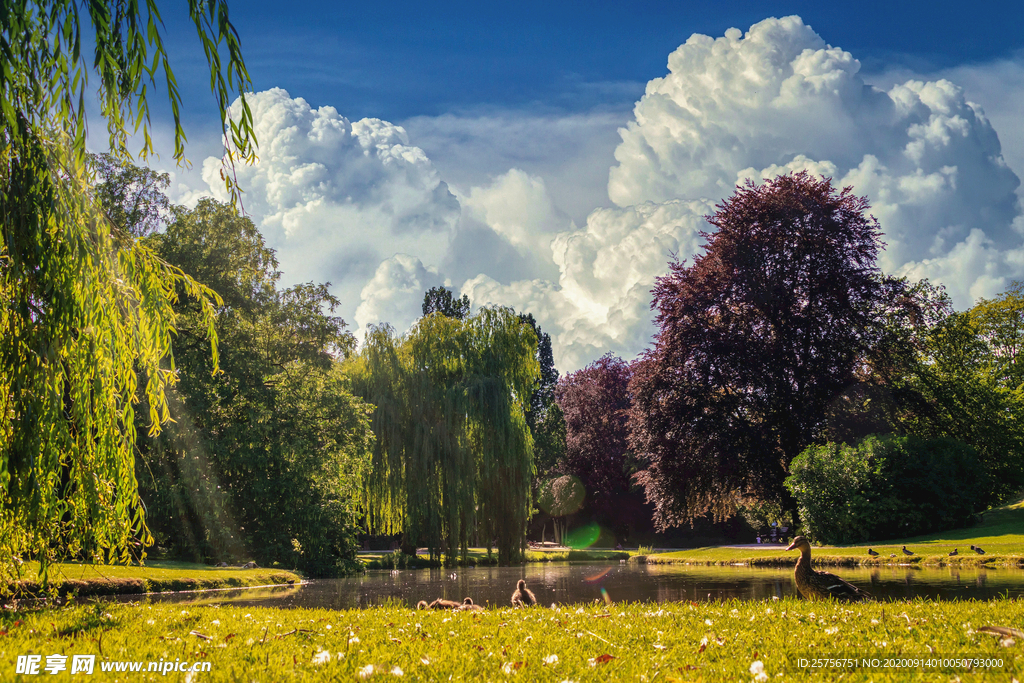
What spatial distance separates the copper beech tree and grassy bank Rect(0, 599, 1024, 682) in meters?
16.9

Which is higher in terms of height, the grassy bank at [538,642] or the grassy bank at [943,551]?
the grassy bank at [538,642]

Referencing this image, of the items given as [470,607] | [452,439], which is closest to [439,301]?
[452,439]

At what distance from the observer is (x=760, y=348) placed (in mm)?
23953

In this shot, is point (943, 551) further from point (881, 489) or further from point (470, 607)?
point (470, 607)

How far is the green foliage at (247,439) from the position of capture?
64.8ft

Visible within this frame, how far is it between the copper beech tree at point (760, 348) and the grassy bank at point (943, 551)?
9.75 feet

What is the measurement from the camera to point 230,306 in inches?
889

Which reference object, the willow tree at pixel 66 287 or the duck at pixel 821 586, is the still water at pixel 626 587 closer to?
the duck at pixel 821 586

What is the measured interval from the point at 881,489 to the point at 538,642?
20.4 m

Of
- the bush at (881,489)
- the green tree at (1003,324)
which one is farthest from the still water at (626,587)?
the green tree at (1003,324)

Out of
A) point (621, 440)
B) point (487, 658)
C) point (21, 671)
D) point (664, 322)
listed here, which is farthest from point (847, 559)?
point (621, 440)

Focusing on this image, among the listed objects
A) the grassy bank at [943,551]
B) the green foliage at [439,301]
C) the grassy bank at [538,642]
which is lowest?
the grassy bank at [943,551]

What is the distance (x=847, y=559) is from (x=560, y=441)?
32.8m

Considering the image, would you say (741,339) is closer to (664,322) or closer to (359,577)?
(664,322)
